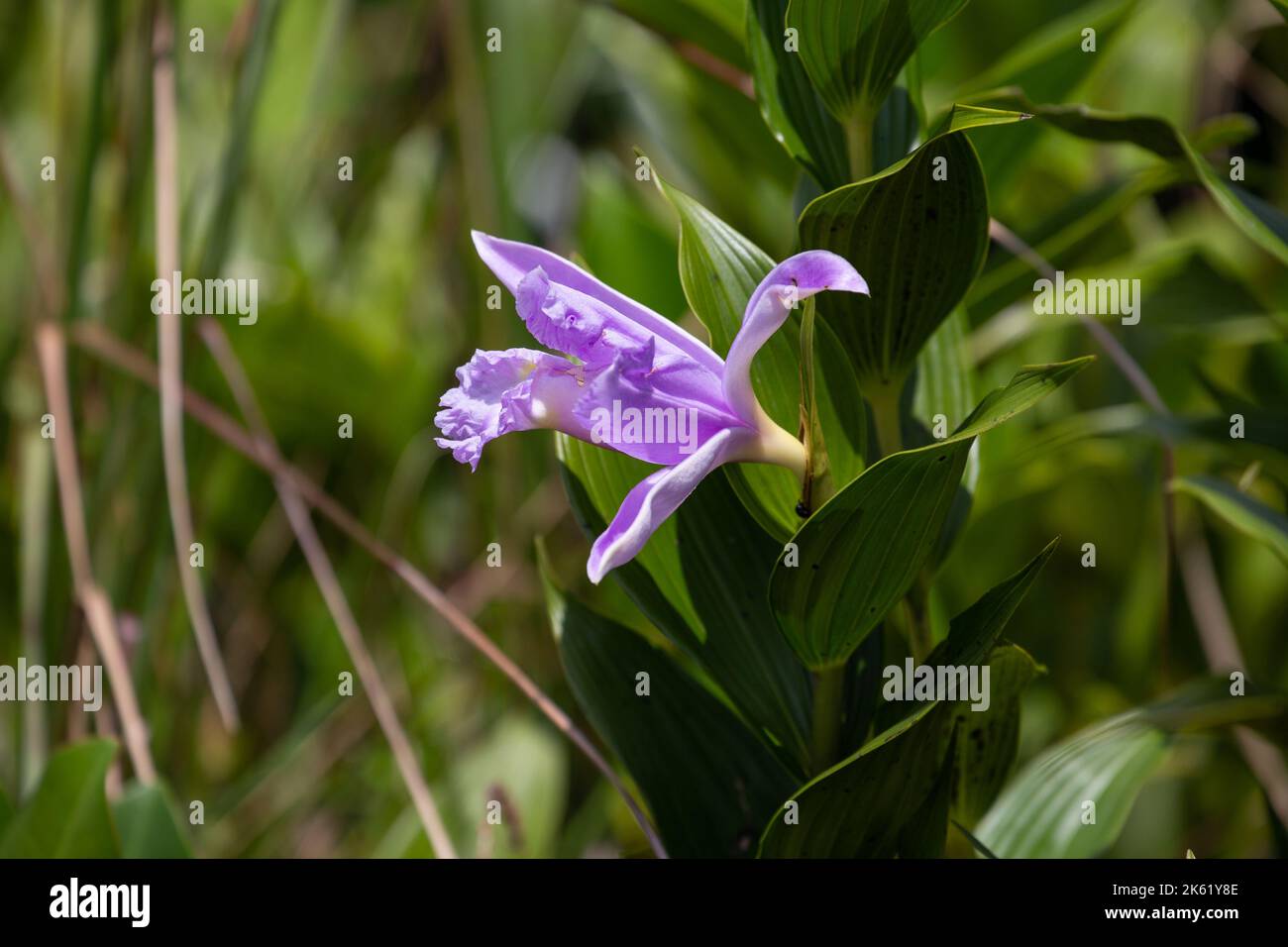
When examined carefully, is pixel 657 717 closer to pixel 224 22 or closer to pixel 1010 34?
pixel 1010 34

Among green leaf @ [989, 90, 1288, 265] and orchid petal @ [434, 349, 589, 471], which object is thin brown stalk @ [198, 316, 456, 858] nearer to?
orchid petal @ [434, 349, 589, 471]

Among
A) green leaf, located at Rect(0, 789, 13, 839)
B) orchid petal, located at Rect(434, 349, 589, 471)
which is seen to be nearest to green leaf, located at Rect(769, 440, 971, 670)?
orchid petal, located at Rect(434, 349, 589, 471)

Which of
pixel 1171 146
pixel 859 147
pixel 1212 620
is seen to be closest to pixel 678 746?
pixel 859 147

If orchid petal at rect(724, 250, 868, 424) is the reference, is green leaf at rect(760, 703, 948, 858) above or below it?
below

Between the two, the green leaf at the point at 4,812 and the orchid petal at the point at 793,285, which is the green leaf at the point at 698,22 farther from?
the green leaf at the point at 4,812

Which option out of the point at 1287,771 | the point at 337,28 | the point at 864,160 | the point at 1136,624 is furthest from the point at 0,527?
the point at 1287,771

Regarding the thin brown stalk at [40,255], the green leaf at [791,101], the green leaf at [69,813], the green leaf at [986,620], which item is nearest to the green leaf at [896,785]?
the green leaf at [986,620]
